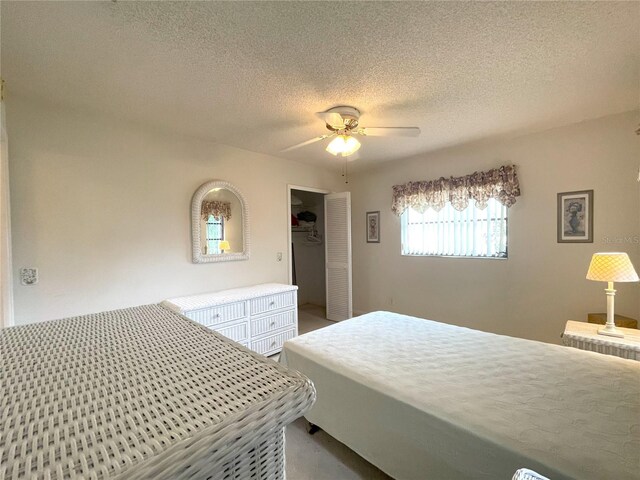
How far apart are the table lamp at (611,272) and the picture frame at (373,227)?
2511 mm

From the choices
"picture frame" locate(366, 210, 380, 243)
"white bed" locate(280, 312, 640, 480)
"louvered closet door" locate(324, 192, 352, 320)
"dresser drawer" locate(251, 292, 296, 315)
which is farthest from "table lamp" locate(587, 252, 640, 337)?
"dresser drawer" locate(251, 292, 296, 315)

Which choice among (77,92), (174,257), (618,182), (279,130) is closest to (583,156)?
(618,182)

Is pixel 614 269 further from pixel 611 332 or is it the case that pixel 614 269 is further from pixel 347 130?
pixel 347 130

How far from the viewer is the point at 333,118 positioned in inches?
81.7

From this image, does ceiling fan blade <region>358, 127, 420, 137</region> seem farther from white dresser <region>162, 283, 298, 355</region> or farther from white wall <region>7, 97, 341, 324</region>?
A: white dresser <region>162, 283, 298, 355</region>

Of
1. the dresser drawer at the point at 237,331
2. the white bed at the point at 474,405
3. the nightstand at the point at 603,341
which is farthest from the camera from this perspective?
the dresser drawer at the point at 237,331

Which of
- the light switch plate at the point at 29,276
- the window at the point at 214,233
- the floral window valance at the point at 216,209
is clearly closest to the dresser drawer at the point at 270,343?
the window at the point at 214,233

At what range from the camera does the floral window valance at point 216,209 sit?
9.89 feet

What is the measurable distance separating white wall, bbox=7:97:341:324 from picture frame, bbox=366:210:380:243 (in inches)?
80.9

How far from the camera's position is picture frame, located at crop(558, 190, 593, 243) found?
2.62 metres

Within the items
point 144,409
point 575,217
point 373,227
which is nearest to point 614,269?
point 575,217

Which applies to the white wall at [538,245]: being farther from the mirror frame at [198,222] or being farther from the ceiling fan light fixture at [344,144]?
the mirror frame at [198,222]

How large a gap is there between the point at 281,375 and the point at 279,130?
259 centimetres

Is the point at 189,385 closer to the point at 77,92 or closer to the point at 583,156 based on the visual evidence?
the point at 77,92
